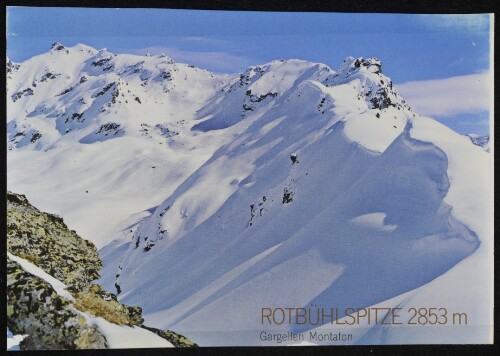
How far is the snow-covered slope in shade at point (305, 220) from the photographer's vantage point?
5.53 meters

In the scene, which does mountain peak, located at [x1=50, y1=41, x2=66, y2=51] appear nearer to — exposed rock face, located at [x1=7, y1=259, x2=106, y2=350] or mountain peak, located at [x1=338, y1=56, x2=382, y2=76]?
exposed rock face, located at [x1=7, y1=259, x2=106, y2=350]

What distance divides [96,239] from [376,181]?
298 centimetres

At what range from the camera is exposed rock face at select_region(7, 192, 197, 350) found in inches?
199

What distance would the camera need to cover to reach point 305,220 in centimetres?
566

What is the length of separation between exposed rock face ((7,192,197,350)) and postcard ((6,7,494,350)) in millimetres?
22

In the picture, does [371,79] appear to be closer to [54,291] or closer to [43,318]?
[54,291]

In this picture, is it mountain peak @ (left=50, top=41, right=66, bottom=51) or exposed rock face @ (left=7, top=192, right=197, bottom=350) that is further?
mountain peak @ (left=50, top=41, right=66, bottom=51)

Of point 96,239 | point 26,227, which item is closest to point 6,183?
point 26,227

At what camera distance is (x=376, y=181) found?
5.66 m

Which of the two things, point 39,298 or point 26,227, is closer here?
point 39,298

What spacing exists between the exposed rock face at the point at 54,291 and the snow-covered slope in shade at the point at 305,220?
0.24m

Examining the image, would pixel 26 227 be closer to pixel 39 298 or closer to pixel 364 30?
pixel 39 298

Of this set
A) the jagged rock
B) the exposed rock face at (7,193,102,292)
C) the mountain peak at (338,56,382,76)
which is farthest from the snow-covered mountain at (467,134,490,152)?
the exposed rock face at (7,193,102,292)

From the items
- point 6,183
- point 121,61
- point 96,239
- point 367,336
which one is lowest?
point 367,336
